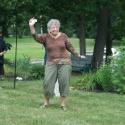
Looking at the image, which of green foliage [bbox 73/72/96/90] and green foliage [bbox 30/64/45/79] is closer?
green foliage [bbox 73/72/96/90]

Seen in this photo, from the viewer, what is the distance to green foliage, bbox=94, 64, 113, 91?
1089 centimetres

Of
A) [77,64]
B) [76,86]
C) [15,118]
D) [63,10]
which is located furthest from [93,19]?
[15,118]

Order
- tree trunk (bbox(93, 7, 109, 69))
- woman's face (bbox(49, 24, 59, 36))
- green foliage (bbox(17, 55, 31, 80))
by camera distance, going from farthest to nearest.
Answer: tree trunk (bbox(93, 7, 109, 69)) → green foliage (bbox(17, 55, 31, 80)) → woman's face (bbox(49, 24, 59, 36))

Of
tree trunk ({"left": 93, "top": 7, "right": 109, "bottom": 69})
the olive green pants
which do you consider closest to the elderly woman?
the olive green pants

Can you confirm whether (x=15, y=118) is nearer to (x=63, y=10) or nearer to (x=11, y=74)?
(x=11, y=74)

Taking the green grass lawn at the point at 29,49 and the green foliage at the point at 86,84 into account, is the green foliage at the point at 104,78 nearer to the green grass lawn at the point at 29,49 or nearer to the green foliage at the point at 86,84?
the green foliage at the point at 86,84

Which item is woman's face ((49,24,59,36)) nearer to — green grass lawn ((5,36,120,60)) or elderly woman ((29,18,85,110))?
elderly woman ((29,18,85,110))

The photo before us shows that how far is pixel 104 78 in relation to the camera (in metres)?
10.9

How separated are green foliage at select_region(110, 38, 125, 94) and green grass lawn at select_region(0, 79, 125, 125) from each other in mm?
297

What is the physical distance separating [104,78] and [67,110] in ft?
10.5

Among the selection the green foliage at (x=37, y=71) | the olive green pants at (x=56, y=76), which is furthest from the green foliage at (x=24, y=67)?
the olive green pants at (x=56, y=76)

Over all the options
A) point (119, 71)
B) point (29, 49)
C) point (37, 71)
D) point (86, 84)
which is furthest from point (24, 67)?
point (29, 49)

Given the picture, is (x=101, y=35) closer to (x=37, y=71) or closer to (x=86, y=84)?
(x=37, y=71)

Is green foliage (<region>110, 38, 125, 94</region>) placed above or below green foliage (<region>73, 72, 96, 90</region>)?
above
